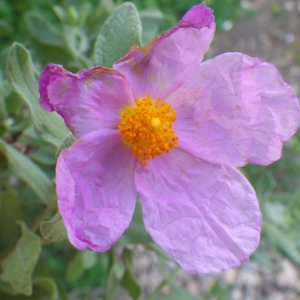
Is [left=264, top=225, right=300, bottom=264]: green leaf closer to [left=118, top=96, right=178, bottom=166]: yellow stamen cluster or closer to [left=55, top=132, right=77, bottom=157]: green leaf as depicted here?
[left=118, top=96, right=178, bottom=166]: yellow stamen cluster

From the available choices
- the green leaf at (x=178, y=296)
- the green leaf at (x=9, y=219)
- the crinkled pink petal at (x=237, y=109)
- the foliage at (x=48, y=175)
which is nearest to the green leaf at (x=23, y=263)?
the foliage at (x=48, y=175)

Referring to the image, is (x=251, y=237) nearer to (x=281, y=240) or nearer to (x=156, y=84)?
(x=156, y=84)

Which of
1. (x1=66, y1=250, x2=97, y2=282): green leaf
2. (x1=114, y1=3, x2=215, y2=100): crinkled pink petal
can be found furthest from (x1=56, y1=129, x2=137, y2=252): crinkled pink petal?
(x1=66, y1=250, x2=97, y2=282): green leaf

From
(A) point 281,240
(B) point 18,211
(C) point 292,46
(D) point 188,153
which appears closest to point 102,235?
(D) point 188,153


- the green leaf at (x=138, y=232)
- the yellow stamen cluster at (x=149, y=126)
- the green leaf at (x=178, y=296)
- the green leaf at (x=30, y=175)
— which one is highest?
the yellow stamen cluster at (x=149, y=126)

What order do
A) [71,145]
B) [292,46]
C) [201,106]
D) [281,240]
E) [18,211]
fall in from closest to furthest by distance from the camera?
[71,145], [201,106], [18,211], [281,240], [292,46]

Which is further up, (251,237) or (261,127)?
(261,127)

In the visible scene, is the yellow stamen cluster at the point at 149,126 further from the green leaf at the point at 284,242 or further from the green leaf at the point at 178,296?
the green leaf at the point at 284,242
